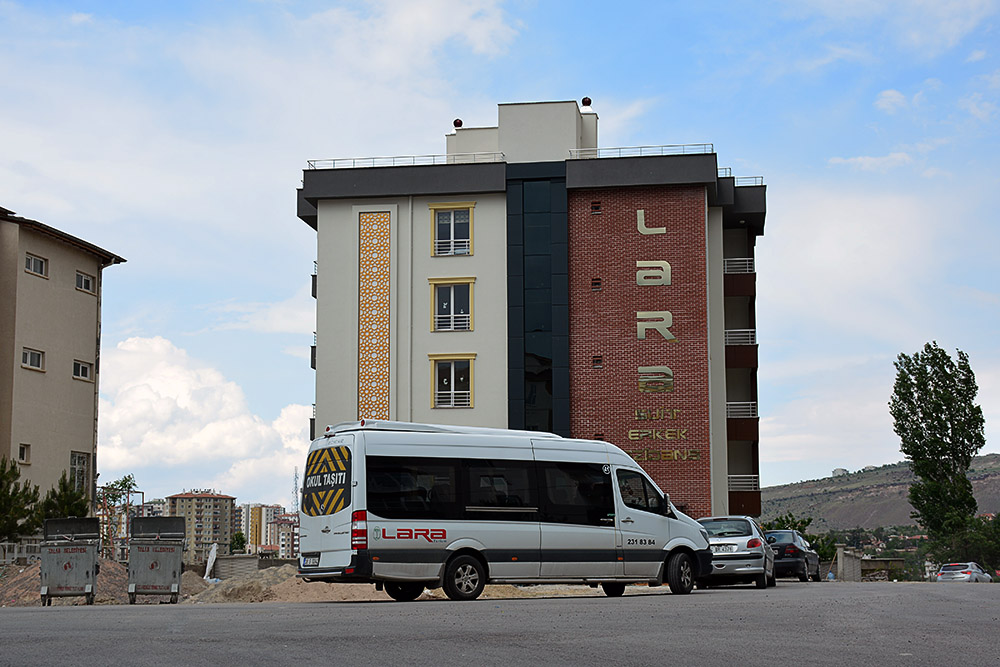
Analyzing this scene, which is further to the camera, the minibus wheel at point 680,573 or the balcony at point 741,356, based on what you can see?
the balcony at point 741,356

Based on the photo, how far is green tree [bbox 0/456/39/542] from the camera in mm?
37978

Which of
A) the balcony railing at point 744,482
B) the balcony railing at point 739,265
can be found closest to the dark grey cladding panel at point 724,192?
the balcony railing at point 739,265

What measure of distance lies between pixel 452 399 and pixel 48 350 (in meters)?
17.2

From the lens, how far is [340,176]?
4500 centimetres

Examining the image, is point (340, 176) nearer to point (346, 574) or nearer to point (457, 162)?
point (457, 162)

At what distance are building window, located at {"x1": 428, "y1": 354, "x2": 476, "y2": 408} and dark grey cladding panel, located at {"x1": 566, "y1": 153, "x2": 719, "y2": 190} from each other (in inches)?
298

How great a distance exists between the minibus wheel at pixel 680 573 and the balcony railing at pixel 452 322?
2375 centimetres

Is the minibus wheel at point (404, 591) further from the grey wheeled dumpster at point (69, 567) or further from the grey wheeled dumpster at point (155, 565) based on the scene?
the grey wheeled dumpster at point (69, 567)

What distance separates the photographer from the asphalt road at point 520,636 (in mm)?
9555

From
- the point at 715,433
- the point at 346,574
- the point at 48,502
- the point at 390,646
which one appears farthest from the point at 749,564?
the point at 48,502

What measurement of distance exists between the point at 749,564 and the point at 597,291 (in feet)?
66.7

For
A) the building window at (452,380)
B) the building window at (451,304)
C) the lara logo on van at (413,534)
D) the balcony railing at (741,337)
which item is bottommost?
the lara logo on van at (413,534)

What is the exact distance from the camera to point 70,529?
24234 mm

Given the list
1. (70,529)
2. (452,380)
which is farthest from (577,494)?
(452,380)
